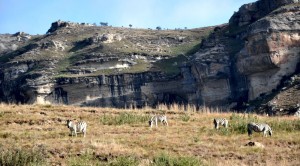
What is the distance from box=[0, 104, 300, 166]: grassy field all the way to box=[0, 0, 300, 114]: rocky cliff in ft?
99.9

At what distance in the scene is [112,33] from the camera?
86562mm

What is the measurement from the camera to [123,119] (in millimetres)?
28188

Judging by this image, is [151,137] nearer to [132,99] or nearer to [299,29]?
[299,29]

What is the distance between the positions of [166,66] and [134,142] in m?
55.2

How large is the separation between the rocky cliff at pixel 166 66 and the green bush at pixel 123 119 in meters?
29.4

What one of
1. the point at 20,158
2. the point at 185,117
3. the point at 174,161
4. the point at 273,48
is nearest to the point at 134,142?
the point at 174,161

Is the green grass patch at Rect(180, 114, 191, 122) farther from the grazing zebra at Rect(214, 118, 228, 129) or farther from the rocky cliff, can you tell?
the rocky cliff

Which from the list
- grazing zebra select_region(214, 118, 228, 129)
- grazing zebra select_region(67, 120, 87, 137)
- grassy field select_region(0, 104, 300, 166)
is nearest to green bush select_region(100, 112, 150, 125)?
grassy field select_region(0, 104, 300, 166)

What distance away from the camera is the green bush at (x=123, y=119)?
2773cm

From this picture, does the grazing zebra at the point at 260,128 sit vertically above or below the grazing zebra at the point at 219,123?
below

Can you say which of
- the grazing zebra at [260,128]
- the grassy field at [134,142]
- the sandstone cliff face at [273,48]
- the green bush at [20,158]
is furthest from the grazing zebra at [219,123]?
the sandstone cliff face at [273,48]

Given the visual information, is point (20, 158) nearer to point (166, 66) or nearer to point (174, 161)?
point (174, 161)

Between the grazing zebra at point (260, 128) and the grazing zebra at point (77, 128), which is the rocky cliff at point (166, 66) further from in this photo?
the grazing zebra at point (77, 128)

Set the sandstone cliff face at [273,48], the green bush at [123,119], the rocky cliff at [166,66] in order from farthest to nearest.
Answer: the rocky cliff at [166,66], the sandstone cliff face at [273,48], the green bush at [123,119]
